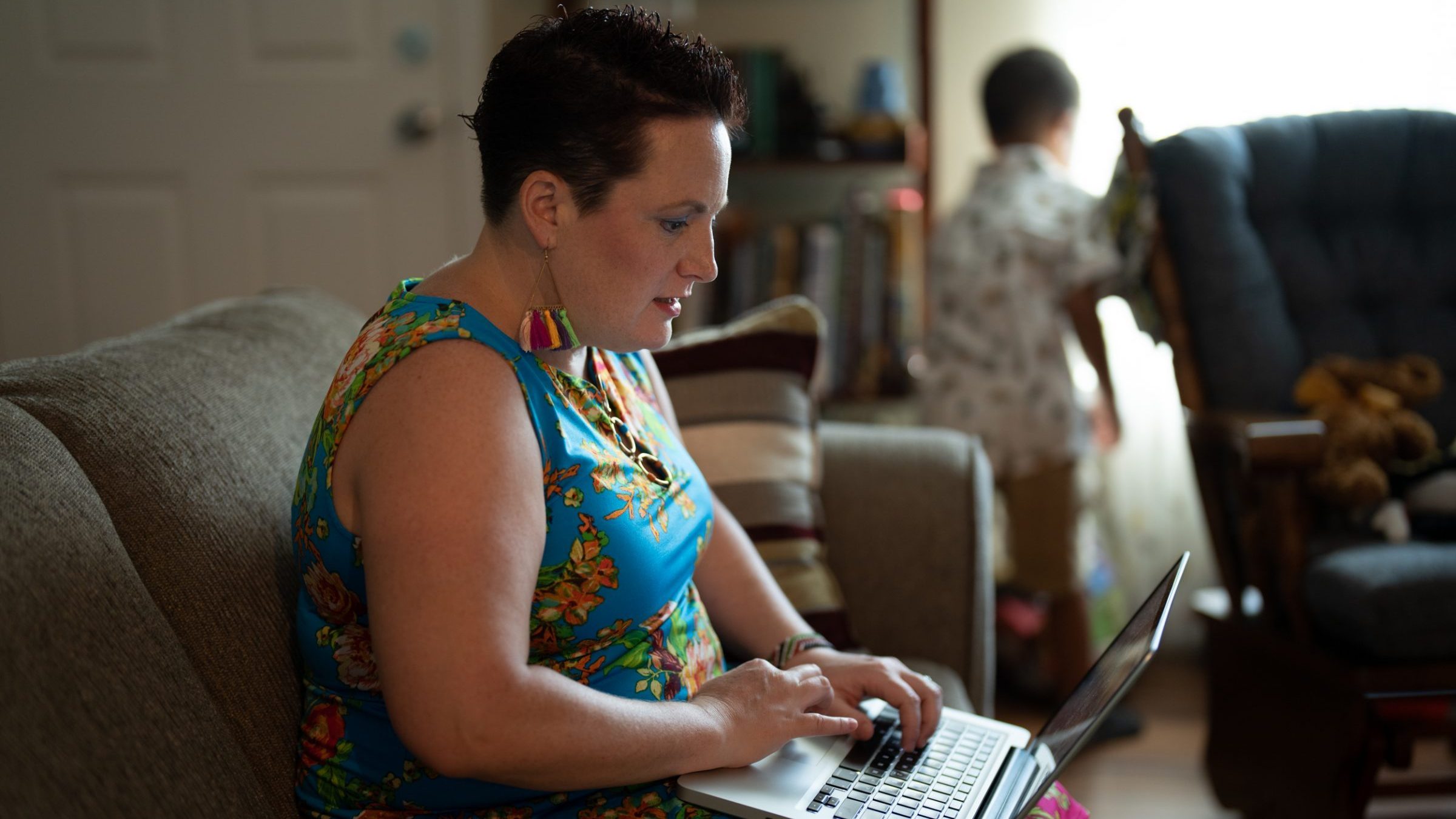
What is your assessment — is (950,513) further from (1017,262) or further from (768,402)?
(1017,262)

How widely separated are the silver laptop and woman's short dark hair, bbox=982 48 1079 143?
1.47 meters

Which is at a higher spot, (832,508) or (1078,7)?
(1078,7)

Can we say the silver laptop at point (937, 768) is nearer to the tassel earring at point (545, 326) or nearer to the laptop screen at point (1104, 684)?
the laptop screen at point (1104, 684)

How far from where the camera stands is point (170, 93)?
2379mm

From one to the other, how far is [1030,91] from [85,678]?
197 cm

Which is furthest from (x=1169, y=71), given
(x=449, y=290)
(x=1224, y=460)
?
(x=449, y=290)

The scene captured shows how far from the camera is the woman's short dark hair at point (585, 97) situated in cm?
82

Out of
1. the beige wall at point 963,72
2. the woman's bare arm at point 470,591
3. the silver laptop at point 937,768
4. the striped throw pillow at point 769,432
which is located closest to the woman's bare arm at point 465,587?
the woman's bare arm at point 470,591

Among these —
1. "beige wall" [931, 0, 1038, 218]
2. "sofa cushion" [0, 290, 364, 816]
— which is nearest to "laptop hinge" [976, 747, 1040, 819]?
"sofa cushion" [0, 290, 364, 816]

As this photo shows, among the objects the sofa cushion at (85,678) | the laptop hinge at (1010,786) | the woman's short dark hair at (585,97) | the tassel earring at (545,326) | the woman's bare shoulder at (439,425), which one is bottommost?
the laptop hinge at (1010,786)

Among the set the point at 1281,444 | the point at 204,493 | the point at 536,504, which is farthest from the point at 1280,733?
the point at 204,493

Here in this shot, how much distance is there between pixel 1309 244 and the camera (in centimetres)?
191

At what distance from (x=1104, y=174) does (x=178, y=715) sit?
7.35ft

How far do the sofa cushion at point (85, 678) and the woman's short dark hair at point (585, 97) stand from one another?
387mm
